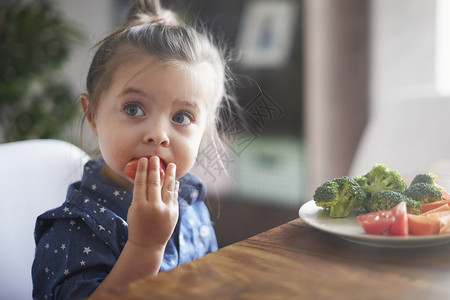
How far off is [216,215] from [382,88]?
124cm

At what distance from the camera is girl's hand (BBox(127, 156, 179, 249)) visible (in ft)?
2.58

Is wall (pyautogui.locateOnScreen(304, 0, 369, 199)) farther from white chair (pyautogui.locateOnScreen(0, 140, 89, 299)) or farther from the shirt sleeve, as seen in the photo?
the shirt sleeve

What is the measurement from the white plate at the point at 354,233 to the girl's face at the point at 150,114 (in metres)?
0.29

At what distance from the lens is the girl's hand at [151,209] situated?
0.79 metres

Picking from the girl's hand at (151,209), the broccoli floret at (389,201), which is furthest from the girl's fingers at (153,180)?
the broccoli floret at (389,201)

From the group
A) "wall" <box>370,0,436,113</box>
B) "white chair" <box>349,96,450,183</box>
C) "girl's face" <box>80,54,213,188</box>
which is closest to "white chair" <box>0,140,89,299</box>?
"girl's face" <box>80,54,213,188</box>

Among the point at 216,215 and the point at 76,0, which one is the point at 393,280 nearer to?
the point at 216,215

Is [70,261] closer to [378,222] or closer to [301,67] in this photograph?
[378,222]

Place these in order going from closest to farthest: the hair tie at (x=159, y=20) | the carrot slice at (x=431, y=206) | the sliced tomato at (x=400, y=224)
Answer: the sliced tomato at (x=400, y=224) → the carrot slice at (x=431, y=206) → the hair tie at (x=159, y=20)

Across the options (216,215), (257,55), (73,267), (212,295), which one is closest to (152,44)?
(73,267)

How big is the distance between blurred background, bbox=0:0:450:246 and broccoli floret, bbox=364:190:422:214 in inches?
61.9

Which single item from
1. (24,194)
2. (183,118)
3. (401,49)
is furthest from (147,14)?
(401,49)

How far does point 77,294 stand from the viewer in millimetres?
845

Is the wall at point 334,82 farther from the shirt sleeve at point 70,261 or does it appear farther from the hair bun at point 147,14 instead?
the shirt sleeve at point 70,261
